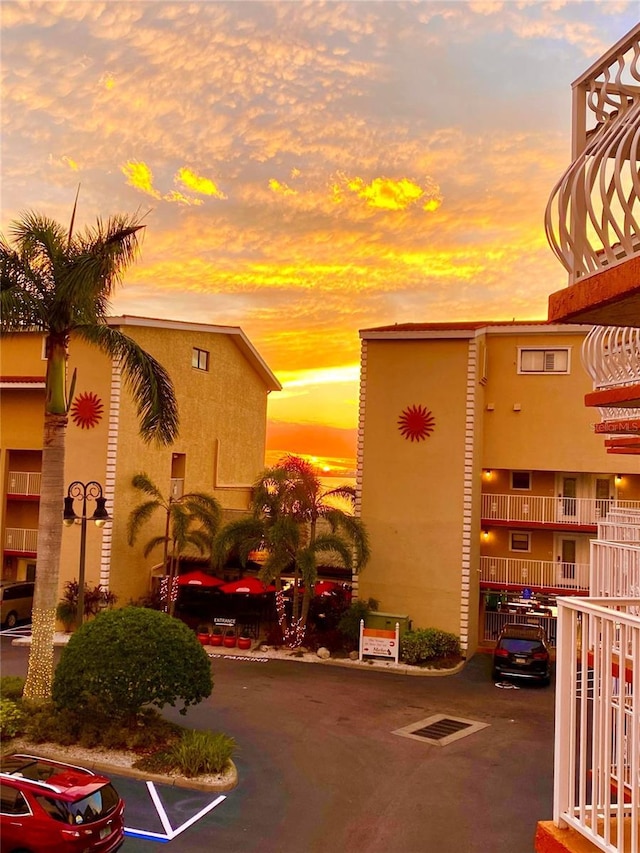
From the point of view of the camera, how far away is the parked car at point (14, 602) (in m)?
28.2

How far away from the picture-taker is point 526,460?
2823cm

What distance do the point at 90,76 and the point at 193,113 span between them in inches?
104

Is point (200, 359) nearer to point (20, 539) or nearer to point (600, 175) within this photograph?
point (20, 539)

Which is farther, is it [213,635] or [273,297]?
[273,297]

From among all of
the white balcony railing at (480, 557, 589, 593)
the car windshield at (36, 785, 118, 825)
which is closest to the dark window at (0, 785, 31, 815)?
the car windshield at (36, 785, 118, 825)

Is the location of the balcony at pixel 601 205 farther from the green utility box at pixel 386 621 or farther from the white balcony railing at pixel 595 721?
the green utility box at pixel 386 621

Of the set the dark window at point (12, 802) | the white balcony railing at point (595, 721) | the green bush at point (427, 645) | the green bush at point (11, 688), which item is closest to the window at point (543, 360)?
the green bush at point (427, 645)

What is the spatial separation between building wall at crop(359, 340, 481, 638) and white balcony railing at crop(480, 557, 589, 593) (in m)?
1.47

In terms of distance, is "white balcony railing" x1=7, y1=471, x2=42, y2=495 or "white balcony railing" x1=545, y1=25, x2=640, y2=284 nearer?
"white balcony railing" x1=545, y1=25, x2=640, y2=284

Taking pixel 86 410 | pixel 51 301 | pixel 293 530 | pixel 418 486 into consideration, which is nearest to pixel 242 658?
pixel 293 530

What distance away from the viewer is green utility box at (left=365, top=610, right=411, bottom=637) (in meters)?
25.6

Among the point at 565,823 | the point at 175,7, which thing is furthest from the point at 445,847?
the point at 175,7

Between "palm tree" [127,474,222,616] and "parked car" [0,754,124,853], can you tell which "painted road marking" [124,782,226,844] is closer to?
"parked car" [0,754,124,853]

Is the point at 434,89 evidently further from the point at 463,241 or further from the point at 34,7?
the point at 34,7
